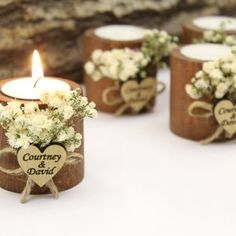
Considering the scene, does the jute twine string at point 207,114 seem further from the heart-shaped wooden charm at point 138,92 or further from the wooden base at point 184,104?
the heart-shaped wooden charm at point 138,92

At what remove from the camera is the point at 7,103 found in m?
0.98

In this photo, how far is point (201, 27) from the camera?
4.98ft

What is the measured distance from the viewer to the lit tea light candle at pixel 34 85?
102 centimetres

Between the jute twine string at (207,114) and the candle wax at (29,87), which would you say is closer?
the candle wax at (29,87)

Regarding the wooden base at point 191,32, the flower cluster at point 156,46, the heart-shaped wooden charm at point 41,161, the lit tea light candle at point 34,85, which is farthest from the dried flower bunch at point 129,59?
the heart-shaped wooden charm at point 41,161

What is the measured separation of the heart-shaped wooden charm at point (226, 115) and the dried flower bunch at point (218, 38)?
221mm

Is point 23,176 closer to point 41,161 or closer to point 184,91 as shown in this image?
point 41,161

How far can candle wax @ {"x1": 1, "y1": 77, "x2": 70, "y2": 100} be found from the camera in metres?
1.01

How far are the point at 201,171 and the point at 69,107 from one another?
0.98 ft

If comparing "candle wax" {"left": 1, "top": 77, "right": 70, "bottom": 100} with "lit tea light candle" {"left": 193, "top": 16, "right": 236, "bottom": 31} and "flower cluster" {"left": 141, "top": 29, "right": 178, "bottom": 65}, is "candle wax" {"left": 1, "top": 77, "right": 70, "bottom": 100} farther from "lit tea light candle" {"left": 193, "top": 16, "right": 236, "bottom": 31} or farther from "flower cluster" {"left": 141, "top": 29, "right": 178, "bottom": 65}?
"lit tea light candle" {"left": 193, "top": 16, "right": 236, "bottom": 31}

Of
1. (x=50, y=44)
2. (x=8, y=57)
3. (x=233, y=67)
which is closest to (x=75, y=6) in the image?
(x=50, y=44)

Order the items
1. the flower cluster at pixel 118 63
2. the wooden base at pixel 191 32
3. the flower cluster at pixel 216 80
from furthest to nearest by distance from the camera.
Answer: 1. the wooden base at pixel 191 32
2. the flower cluster at pixel 118 63
3. the flower cluster at pixel 216 80

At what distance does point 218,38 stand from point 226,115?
26 centimetres

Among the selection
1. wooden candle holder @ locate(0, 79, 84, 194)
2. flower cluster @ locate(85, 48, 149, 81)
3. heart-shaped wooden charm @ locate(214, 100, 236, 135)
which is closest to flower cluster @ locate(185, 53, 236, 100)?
heart-shaped wooden charm @ locate(214, 100, 236, 135)
